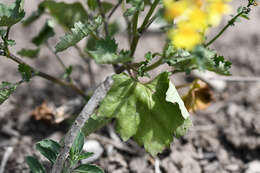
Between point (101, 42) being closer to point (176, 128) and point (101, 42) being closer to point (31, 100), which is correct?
point (176, 128)

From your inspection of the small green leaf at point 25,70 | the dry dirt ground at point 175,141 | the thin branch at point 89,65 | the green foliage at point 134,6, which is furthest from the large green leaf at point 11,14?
the dry dirt ground at point 175,141

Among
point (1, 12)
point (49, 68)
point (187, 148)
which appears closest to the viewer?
point (1, 12)

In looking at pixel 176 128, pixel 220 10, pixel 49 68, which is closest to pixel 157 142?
pixel 176 128

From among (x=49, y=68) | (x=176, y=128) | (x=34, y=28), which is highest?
(x=34, y=28)

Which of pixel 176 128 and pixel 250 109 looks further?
pixel 250 109

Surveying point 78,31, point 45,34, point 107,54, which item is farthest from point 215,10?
point 45,34

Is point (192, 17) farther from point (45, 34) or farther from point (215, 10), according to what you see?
point (45, 34)
